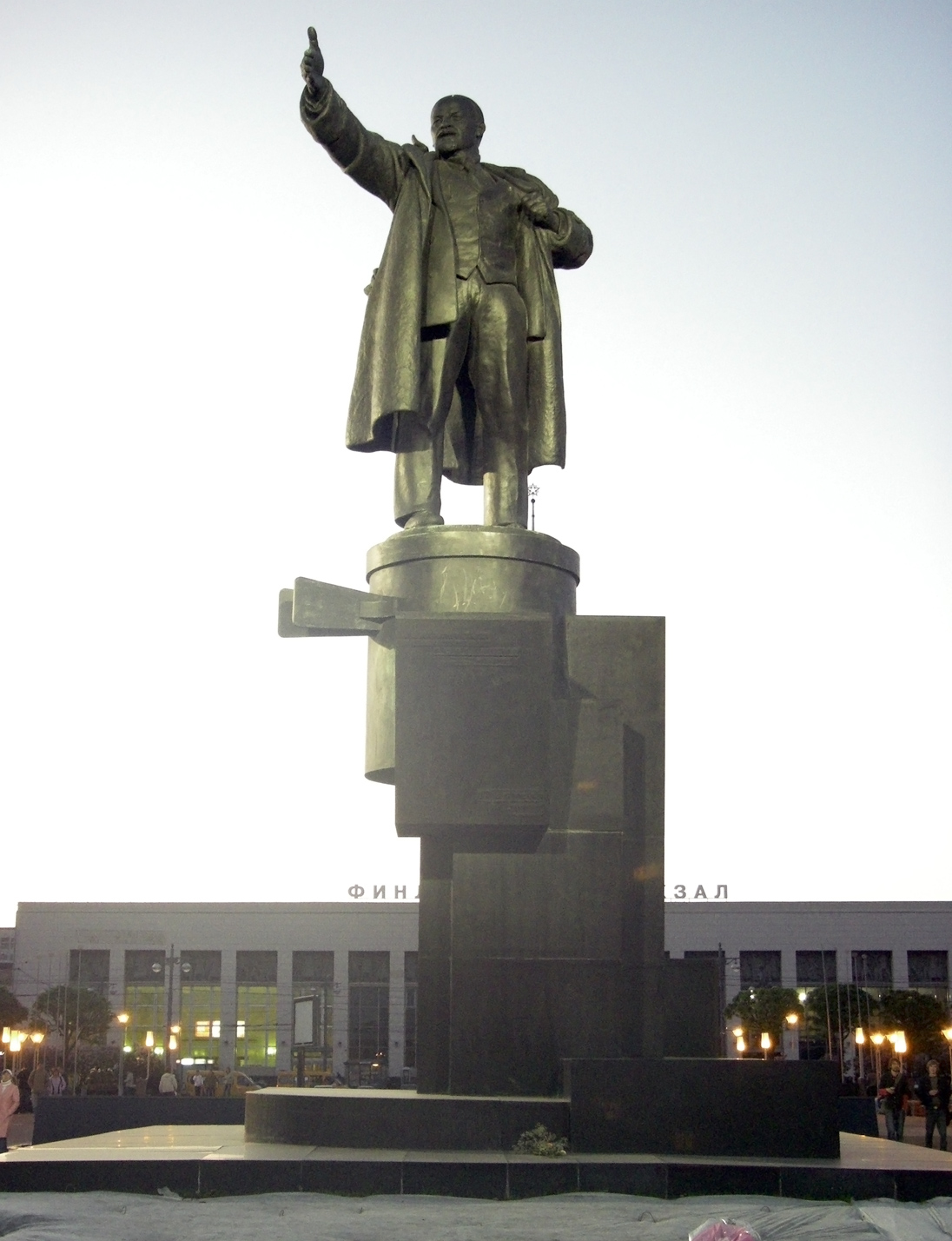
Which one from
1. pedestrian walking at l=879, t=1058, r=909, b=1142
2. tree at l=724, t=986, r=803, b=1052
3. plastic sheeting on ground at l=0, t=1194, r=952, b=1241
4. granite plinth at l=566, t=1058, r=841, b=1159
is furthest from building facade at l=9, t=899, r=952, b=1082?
plastic sheeting on ground at l=0, t=1194, r=952, b=1241

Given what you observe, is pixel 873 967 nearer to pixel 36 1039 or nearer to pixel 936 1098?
pixel 36 1039

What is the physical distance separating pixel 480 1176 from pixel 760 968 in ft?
221

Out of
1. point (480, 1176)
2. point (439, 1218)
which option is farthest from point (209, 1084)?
point (439, 1218)

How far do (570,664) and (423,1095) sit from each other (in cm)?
271

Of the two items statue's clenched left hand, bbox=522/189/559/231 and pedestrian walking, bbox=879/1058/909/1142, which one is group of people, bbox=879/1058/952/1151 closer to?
pedestrian walking, bbox=879/1058/909/1142

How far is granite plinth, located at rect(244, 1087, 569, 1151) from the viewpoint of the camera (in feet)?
27.8

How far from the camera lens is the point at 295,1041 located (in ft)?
39.5

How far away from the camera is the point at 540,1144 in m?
8.20

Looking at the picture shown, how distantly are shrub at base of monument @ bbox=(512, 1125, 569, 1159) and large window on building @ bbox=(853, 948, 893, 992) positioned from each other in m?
66.2

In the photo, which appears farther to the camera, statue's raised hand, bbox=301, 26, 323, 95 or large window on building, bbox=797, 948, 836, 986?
large window on building, bbox=797, 948, 836, 986

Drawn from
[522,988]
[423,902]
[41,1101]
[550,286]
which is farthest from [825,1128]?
[41,1101]

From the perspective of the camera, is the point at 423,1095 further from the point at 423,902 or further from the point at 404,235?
the point at 404,235

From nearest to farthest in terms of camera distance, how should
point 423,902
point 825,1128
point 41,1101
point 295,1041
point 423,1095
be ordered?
point 825,1128 < point 423,1095 < point 423,902 < point 295,1041 < point 41,1101

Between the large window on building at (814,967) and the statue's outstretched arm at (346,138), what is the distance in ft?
216
